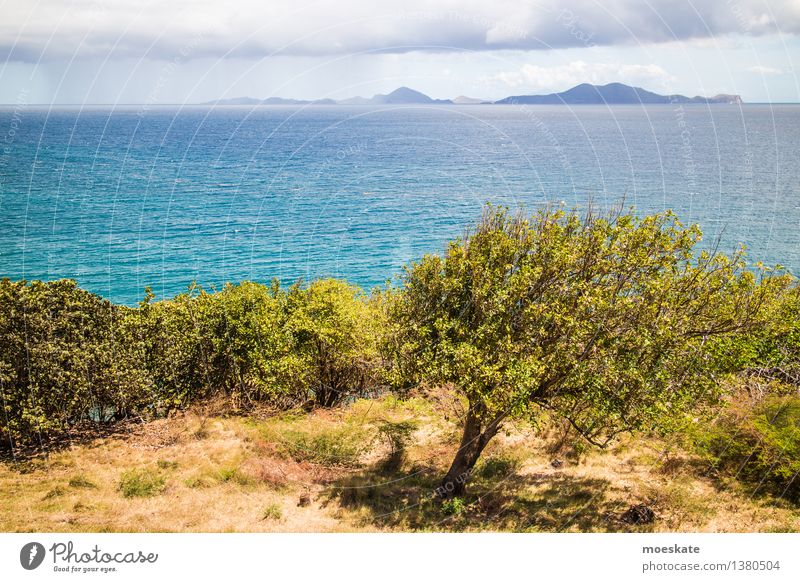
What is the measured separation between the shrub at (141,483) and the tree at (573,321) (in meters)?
14.5

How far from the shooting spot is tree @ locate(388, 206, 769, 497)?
25.3 metres

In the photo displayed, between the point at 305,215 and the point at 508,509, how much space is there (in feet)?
331

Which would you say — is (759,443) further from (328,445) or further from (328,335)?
(328,335)

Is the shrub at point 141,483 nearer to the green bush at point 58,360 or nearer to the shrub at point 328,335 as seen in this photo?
the green bush at point 58,360

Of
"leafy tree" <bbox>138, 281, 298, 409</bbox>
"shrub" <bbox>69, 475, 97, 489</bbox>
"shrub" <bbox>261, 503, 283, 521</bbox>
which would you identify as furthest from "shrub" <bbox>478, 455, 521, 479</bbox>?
"shrub" <bbox>69, 475, 97, 489</bbox>

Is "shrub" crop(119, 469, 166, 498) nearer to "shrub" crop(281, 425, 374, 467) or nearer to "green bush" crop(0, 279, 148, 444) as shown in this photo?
"green bush" crop(0, 279, 148, 444)

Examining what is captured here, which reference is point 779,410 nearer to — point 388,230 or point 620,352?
point 620,352

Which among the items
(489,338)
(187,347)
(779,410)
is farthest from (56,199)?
(779,410)

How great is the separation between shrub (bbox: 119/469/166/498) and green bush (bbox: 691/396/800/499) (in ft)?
93.6

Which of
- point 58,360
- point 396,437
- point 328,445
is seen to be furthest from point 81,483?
point 396,437

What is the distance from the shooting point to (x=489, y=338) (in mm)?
26594

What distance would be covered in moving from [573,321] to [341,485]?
1615cm

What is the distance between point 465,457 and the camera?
30344 mm

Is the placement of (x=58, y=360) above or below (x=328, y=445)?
above
